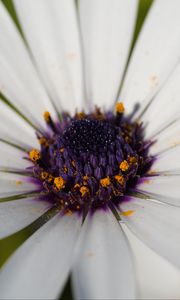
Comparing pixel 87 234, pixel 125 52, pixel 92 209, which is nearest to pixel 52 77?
pixel 125 52

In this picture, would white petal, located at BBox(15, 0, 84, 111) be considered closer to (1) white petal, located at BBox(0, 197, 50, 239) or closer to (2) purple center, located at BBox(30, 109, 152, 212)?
(2) purple center, located at BBox(30, 109, 152, 212)

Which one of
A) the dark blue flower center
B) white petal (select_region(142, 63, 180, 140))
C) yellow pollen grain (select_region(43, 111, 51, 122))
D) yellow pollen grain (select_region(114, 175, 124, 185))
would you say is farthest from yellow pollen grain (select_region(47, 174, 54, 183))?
white petal (select_region(142, 63, 180, 140))

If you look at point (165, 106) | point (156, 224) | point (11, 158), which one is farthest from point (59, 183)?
point (165, 106)

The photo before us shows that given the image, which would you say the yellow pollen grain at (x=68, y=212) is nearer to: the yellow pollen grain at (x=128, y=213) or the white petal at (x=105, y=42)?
the yellow pollen grain at (x=128, y=213)

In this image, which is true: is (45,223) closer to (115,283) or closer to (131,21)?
(115,283)

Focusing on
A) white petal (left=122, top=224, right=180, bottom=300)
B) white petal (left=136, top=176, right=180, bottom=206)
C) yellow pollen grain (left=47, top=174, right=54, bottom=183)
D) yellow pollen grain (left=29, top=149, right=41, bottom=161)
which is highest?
yellow pollen grain (left=29, top=149, right=41, bottom=161)

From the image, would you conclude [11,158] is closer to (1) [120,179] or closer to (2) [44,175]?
(2) [44,175]

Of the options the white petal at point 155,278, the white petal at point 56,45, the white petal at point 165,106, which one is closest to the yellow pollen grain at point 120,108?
the white petal at point 165,106
